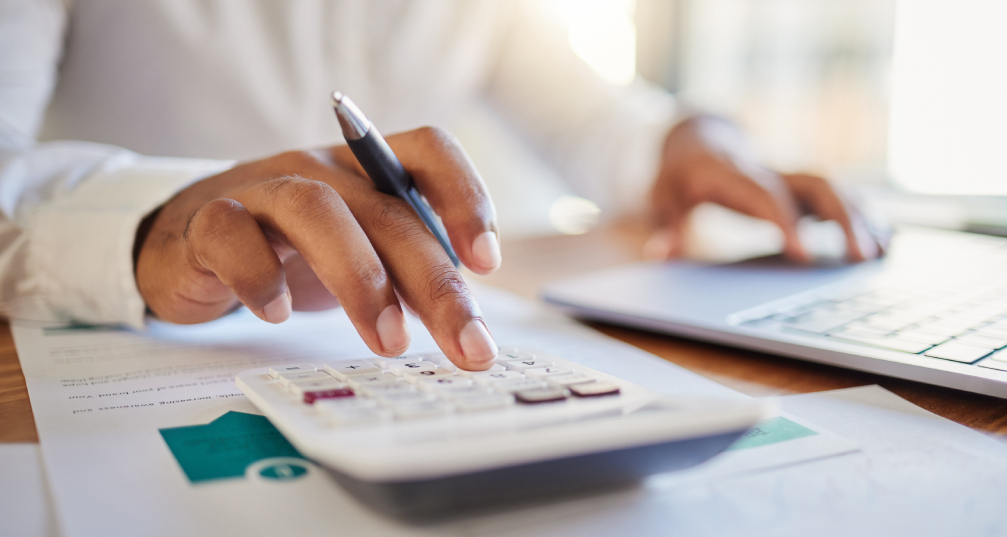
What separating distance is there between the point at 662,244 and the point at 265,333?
502 millimetres

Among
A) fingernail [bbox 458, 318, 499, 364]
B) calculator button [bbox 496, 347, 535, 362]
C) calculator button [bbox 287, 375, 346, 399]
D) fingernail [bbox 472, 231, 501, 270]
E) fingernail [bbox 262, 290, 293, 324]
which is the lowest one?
calculator button [bbox 496, 347, 535, 362]

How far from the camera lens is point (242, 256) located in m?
0.37

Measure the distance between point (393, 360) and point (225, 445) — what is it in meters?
0.09

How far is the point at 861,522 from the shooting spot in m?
0.23

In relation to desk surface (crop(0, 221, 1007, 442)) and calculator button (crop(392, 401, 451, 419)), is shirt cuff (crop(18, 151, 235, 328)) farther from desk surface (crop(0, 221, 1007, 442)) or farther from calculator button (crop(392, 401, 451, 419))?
calculator button (crop(392, 401, 451, 419))

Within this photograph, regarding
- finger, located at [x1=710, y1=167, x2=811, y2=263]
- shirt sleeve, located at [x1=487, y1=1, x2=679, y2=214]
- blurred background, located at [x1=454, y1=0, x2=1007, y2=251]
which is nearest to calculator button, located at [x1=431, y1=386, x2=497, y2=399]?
finger, located at [x1=710, y1=167, x2=811, y2=263]

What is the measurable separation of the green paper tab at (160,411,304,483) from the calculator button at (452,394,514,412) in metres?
0.07

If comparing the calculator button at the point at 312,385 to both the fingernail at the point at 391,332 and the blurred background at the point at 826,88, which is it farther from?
the blurred background at the point at 826,88

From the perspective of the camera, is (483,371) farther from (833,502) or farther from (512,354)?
(833,502)

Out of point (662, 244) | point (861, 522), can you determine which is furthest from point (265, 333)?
point (662, 244)

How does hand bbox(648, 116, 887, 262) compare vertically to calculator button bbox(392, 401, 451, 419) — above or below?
above

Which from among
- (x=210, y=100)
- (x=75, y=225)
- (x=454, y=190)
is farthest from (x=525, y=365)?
(x=210, y=100)

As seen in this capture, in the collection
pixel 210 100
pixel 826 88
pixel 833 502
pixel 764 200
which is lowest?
pixel 833 502

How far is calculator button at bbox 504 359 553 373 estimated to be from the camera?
33 cm
